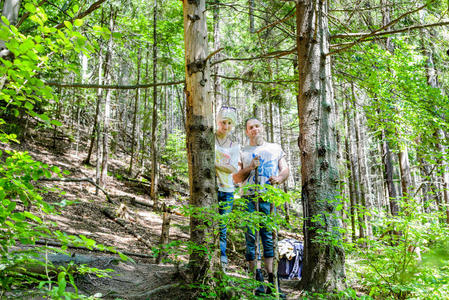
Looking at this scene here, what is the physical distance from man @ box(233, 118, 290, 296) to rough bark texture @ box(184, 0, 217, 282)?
25.4 inches

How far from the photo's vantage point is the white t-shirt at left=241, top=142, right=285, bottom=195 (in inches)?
144

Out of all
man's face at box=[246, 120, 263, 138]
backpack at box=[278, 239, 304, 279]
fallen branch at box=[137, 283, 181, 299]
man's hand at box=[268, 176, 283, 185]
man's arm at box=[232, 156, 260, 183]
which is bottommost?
backpack at box=[278, 239, 304, 279]

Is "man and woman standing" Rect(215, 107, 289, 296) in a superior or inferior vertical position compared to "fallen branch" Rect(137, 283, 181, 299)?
superior

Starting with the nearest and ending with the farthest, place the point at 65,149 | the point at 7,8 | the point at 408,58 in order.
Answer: the point at 7,8
the point at 408,58
the point at 65,149

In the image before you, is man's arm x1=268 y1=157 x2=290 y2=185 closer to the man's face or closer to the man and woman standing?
the man and woman standing

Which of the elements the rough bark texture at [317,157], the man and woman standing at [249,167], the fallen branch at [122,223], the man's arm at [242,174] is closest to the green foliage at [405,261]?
the rough bark texture at [317,157]

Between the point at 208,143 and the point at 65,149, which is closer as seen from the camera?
the point at 208,143

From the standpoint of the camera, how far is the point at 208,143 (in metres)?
2.99

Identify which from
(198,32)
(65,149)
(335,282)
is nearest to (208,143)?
(198,32)

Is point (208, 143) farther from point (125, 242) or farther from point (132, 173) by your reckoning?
point (132, 173)

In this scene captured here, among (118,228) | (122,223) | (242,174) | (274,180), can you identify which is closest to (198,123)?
(242,174)

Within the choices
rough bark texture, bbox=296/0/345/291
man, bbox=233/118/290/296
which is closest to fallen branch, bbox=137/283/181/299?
man, bbox=233/118/290/296

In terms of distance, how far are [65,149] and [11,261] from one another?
591 inches

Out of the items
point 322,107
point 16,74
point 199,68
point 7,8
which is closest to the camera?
point 16,74
